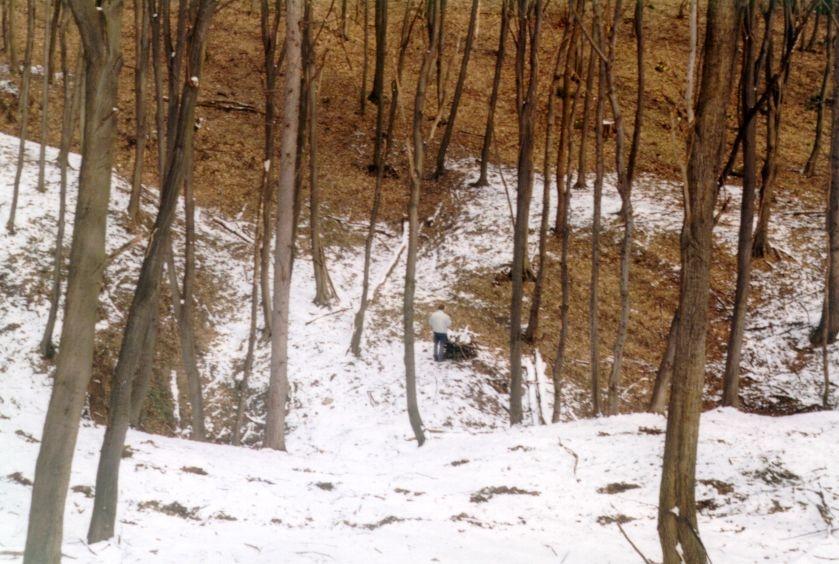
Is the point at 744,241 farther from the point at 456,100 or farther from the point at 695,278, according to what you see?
the point at 456,100

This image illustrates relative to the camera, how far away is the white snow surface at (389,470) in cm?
667

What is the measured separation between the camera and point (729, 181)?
74.1ft

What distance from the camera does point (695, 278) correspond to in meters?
5.32

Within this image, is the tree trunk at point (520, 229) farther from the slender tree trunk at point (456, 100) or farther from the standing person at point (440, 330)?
the slender tree trunk at point (456, 100)

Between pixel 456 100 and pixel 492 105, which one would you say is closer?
pixel 492 105

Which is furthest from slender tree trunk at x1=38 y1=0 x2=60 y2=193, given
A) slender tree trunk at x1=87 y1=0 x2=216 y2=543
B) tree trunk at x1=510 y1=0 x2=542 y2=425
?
slender tree trunk at x1=87 y1=0 x2=216 y2=543

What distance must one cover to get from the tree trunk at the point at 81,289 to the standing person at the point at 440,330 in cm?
1084

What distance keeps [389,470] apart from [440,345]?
17.5ft

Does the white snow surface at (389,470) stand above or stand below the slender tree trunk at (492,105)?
below

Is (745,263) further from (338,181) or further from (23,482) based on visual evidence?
(338,181)

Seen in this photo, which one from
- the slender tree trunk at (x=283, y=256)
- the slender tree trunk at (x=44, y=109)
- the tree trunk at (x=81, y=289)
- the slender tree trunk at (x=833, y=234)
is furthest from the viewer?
the slender tree trunk at (x=44, y=109)

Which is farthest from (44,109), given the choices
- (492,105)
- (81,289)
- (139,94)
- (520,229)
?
(81,289)

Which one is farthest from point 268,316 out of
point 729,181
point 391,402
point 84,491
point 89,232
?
point 729,181

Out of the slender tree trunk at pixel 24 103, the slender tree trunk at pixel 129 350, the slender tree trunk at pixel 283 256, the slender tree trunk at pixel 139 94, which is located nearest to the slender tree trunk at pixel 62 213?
the slender tree trunk at pixel 24 103
